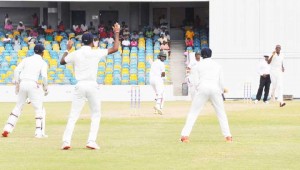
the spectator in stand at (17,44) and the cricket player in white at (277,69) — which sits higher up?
the spectator in stand at (17,44)

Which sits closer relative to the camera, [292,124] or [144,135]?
[144,135]

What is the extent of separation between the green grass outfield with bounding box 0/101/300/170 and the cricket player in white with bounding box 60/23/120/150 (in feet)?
1.72

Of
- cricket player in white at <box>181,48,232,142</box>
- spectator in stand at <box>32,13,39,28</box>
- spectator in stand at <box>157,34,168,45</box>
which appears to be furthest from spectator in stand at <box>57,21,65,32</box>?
cricket player in white at <box>181,48,232,142</box>

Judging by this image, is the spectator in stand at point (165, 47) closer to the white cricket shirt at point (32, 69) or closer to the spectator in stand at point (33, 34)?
the spectator in stand at point (33, 34)

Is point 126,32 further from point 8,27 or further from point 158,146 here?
point 158,146

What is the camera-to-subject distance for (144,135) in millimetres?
22781

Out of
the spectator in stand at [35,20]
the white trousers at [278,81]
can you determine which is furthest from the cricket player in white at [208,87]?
the spectator in stand at [35,20]

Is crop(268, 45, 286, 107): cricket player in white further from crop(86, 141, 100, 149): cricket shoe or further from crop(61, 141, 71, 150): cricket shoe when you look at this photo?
crop(61, 141, 71, 150): cricket shoe

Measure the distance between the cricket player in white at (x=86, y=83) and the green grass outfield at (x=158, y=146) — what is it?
524 mm

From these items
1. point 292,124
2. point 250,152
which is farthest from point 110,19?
point 250,152

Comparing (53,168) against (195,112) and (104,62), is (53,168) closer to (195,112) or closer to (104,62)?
(195,112)

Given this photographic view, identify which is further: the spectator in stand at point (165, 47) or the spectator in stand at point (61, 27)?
the spectator in stand at point (61, 27)

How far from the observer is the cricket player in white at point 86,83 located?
18.1m

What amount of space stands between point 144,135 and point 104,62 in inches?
1151
